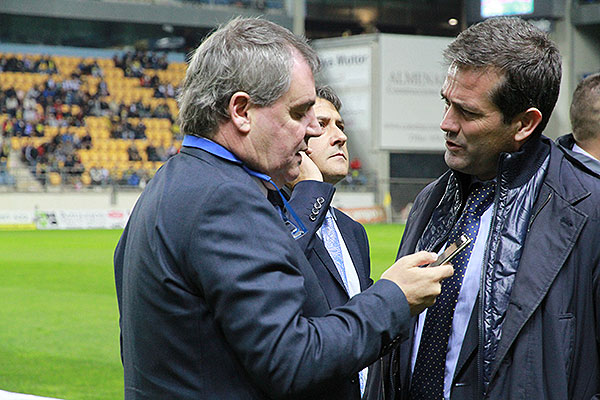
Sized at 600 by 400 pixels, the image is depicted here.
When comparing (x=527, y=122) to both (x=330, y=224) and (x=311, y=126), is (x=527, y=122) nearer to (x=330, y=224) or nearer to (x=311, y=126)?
(x=311, y=126)

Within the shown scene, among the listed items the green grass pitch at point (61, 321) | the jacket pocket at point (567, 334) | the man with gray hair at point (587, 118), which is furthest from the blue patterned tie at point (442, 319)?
the green grass pitch at point (61, 321)

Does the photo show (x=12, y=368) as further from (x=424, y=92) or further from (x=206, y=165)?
(x=424, y=92)

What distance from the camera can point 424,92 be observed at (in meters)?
33.8

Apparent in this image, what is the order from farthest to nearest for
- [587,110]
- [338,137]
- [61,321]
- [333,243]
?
[61,321] < [587,110] < [338,137] < [333,243]

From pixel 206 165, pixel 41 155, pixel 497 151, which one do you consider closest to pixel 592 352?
pixel 497 151

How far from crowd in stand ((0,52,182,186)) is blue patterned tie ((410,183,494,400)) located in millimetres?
25942

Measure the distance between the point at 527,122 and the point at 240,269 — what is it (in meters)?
1.01

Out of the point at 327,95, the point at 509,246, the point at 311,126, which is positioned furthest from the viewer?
the point at 327,95

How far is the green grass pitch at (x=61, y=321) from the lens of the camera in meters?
6.74

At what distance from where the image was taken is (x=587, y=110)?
3.79 meters

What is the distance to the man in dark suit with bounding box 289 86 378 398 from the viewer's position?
7.44 feet

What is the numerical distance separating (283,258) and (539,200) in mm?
816

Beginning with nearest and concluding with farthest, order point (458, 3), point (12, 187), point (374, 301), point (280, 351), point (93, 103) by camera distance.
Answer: point (280, 351), point (374, 301), point (12, 187), point (93, 103), point (458, 3)

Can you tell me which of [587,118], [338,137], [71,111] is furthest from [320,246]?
[71,111]
